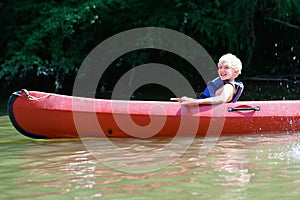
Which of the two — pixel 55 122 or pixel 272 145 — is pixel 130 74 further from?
pixel 272 145

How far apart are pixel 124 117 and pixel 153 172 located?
1.87 m

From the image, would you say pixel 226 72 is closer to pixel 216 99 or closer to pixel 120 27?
pixel 216 99

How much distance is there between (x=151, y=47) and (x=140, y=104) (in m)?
4.96

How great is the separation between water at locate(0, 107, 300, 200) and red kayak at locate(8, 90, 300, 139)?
22 centimetres

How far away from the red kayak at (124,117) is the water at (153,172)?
22 cm

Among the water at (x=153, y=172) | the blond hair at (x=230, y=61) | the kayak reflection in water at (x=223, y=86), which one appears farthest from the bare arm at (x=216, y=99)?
the water at (x=153, y=172)

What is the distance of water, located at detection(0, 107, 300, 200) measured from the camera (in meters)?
4.01

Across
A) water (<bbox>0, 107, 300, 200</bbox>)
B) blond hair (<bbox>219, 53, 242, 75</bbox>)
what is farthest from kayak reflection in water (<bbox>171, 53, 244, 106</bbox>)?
water (<bbox>0, 107, 300, 200</bbox>)

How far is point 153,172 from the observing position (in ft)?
15.3

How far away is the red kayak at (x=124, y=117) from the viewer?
253 inches

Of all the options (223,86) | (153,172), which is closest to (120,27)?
(223,86)

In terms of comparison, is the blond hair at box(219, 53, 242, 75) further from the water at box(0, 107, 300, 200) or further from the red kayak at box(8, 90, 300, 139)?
the water at box(0, 107, 300, 200)

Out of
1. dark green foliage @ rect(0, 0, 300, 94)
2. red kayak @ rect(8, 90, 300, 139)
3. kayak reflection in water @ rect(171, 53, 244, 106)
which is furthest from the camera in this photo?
dark green foliage @ rect(0, 0, 300, 94)

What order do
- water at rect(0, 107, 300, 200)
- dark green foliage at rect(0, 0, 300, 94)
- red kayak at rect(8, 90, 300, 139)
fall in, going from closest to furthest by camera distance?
water at rect(0, 107, 300, 200) → red kayak at rect(8, 90, 300, 139) → dark green foliage at rect(0, 0, 300, 94)
